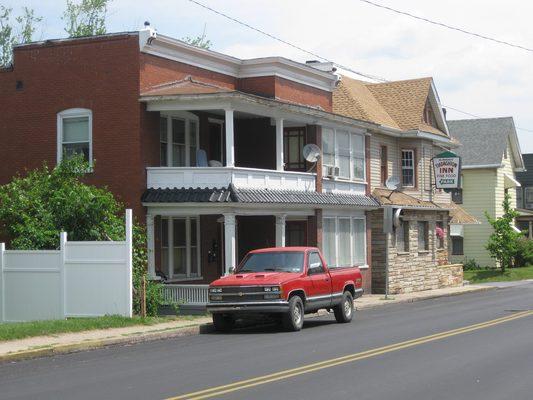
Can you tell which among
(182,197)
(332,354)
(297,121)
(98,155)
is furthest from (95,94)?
(332,354)

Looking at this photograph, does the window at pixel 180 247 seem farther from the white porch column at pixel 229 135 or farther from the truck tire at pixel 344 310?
the truck tire at pixel 344 310

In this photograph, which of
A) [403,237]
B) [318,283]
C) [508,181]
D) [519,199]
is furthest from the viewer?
[519,199]

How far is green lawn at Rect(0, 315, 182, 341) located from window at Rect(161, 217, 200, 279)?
18.1 feet

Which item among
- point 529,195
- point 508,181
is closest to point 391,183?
point 508,181

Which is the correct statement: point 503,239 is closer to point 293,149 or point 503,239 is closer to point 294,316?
point 293,149

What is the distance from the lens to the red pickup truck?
20.5 m

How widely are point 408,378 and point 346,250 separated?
2085cm

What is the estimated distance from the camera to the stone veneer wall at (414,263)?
3569 cm

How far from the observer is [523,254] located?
5366 centimetres

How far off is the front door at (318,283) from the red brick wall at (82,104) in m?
6.09

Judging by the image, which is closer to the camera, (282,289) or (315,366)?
(315,366)

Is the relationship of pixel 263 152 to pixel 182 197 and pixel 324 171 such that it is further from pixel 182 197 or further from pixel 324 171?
pixel 182 197

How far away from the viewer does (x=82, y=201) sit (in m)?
23.7

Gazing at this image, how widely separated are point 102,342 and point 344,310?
7.05 meters
